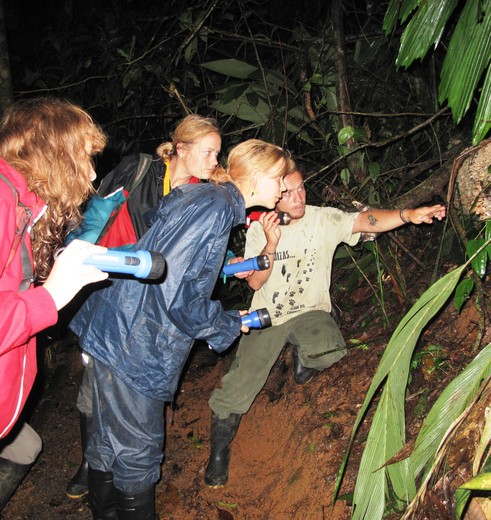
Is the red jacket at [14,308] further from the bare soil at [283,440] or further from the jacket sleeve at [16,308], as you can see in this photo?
the bare soil at [283,440]

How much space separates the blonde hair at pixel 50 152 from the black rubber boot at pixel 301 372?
7.08ft

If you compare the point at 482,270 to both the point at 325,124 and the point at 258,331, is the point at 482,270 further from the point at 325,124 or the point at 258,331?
the point at 325,124

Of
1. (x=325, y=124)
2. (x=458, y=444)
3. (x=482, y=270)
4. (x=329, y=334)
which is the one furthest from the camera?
(x=325, y=124)

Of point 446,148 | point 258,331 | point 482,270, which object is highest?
point 482,270

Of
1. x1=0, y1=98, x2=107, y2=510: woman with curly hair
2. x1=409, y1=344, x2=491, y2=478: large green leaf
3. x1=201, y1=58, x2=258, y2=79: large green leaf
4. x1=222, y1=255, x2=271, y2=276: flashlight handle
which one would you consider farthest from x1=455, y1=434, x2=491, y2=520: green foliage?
x1=201, y1=58, x2=258, y2=79: large green leaf

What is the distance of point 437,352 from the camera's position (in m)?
3.00

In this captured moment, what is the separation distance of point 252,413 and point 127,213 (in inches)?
71.1

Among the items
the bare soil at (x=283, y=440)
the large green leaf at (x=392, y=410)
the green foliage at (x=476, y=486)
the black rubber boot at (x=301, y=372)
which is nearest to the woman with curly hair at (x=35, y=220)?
the large green leaf at (x=392, y=410)

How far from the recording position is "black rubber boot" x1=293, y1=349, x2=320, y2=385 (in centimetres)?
354

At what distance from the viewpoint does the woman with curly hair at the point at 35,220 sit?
4.88 feet

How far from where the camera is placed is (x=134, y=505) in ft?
8.41

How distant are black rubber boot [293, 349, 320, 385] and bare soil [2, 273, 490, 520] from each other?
0.06 m

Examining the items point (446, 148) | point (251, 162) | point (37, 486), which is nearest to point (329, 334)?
point (251, 162)

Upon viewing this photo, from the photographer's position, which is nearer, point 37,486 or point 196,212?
point 196,212
